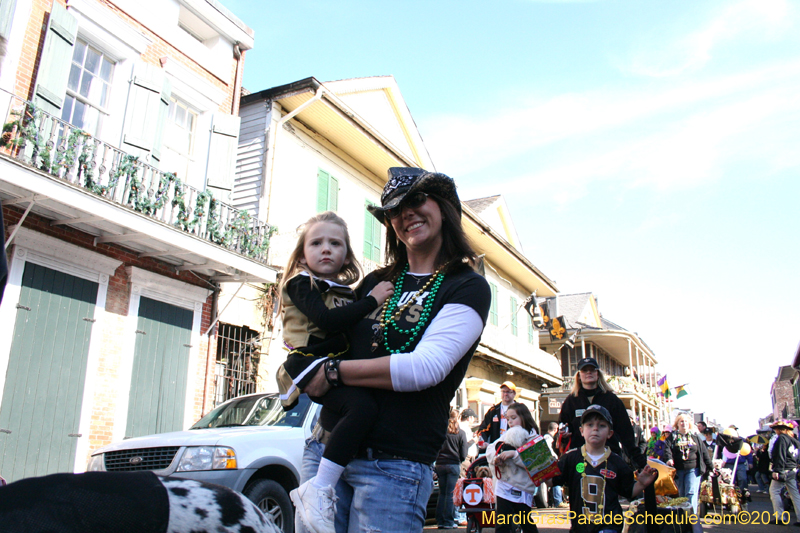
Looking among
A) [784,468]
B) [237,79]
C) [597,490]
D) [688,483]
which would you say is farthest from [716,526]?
[237,79]

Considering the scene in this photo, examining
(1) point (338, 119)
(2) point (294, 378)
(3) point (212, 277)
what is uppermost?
(1) point (338, 119)

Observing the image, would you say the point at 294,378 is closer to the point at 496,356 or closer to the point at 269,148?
the point at 269,148

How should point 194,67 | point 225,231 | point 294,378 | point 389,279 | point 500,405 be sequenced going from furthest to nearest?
point 194,67, point 225,231, point 500,405, point 389,279, point 294,378

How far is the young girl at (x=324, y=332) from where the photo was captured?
1.79 meters

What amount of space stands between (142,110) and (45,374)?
4.71 meters

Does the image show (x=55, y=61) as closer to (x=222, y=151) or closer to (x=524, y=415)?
(x=222, y=151)

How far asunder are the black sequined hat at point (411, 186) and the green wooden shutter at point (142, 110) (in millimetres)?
9572

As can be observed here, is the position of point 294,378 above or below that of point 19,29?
below

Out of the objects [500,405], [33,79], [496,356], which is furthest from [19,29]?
[496,356]

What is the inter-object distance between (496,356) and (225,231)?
39.1 feet

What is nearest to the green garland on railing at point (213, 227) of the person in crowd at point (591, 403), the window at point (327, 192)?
the window at point (327, 192)

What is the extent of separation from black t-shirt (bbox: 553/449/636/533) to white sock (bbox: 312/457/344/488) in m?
3.17

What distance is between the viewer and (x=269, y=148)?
13.4 metres

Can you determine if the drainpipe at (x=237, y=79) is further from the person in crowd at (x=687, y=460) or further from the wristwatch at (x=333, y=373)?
the wristwatch at (x=333, y=373)
